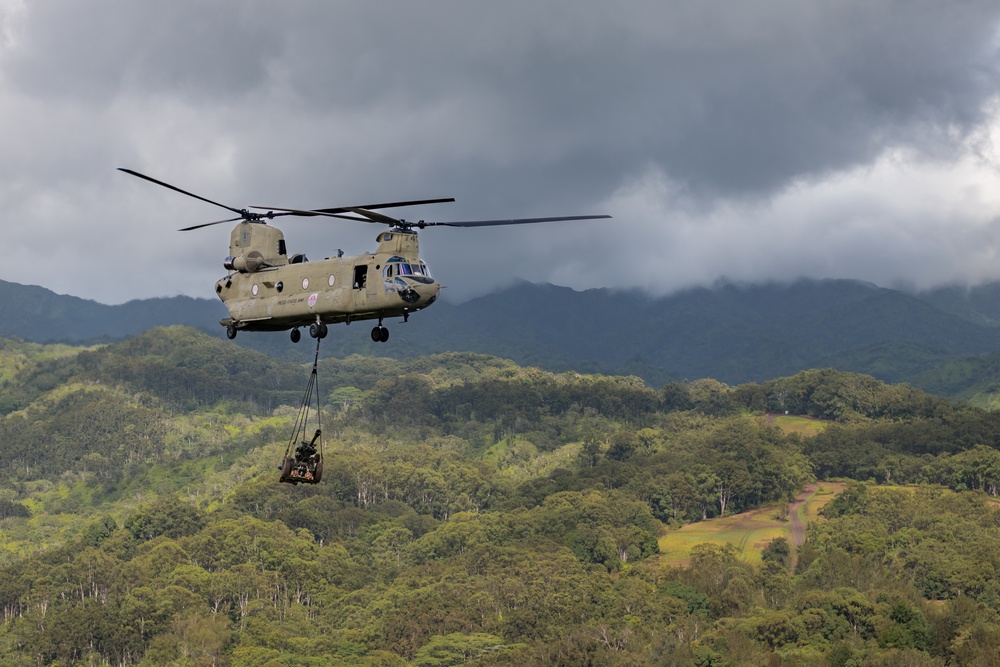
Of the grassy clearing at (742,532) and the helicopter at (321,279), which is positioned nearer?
the helicopter at (321,279)

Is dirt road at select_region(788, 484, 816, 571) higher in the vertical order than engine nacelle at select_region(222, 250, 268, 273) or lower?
lower

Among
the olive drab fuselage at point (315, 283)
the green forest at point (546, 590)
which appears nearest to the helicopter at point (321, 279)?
the olive drab fuselage at point (315, 283)

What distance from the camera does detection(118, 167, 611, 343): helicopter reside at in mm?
46156

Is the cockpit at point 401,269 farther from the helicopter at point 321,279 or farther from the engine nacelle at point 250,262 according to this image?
the engine nacelle at point 250,262

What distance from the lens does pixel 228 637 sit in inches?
5443

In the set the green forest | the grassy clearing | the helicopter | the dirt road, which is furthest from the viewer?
the grassy clearing

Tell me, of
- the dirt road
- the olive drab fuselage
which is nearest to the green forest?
the dirt road

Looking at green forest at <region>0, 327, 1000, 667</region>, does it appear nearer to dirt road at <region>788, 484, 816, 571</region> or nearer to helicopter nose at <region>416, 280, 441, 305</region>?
dirt road at <region>788, 484, 816, 571</region>

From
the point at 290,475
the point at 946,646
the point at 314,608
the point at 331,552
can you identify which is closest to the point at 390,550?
the point at 331,552

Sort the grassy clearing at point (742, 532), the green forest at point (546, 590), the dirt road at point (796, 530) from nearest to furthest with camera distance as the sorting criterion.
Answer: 1. the green forest at point (546, 590)
2. the dirt road at point (796, 530)
3. the grassy clearing at point (742, 532)

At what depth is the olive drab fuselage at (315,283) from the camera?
46438 mm

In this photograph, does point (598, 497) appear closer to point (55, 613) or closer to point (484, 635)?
point (484, 635)

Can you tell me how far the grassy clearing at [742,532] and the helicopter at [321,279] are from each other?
121 meters

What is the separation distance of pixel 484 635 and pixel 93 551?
79275mm
